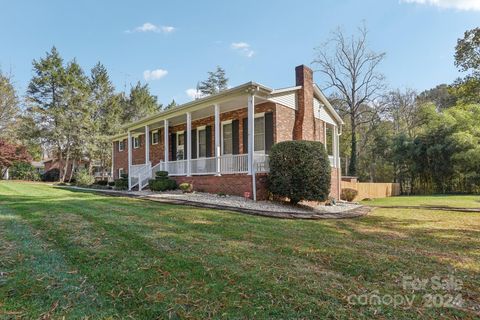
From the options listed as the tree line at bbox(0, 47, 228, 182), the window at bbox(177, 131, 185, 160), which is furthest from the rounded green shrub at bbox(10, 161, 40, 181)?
the window at bbox(177, 131, 185, 160)

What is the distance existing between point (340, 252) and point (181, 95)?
141 feet

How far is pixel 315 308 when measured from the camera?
2.43 metres

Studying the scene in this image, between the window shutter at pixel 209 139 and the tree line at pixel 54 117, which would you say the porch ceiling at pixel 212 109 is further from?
the tree line at pixel 54 117

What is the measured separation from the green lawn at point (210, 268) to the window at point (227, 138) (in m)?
8.31

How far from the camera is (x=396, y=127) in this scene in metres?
33.1

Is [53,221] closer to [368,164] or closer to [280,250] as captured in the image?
[280,250]

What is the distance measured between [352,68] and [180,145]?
1926 cm

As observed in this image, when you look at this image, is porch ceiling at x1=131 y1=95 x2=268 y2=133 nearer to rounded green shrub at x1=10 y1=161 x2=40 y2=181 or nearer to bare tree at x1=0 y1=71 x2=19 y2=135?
rounded green shrub at x1=10 y1=161 x2=40 y2=181

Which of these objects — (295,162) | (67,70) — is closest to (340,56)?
(295,162)

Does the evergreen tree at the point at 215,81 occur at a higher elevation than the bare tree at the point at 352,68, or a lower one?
higher

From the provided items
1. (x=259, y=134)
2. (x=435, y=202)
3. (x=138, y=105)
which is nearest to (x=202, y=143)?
(x=259, y=134)

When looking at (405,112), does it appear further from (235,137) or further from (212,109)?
(212,109)

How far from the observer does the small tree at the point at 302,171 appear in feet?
30.5

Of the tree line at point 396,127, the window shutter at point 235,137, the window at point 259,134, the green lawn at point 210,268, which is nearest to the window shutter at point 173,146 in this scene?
the window shutter at point 235,137
